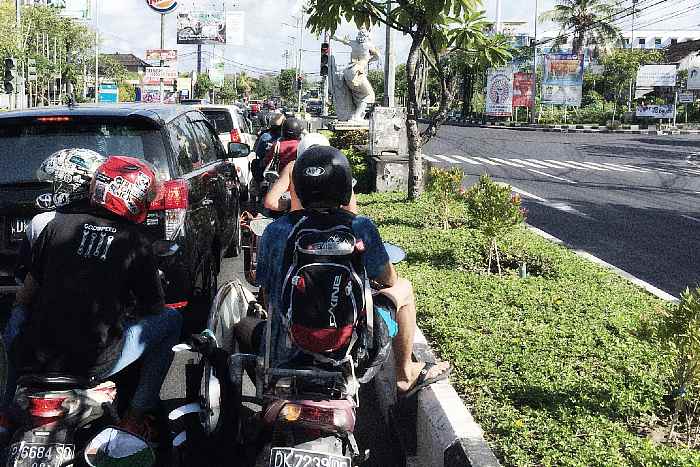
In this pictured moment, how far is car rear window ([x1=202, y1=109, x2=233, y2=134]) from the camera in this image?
1489cm

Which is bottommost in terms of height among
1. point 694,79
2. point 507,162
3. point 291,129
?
point 507,162

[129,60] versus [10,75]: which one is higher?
[129,60]

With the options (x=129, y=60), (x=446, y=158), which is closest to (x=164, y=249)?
(x=446, y=158)

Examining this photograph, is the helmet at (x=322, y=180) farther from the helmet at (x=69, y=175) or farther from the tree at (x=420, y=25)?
the tree at (x=420, y=25)

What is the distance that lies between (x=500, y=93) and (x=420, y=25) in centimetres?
5051

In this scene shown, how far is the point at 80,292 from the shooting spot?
3229mm

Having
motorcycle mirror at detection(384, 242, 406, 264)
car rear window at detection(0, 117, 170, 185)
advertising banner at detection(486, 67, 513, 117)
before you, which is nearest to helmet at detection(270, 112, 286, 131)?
car rear window at detection(0, 117, 170, 185)

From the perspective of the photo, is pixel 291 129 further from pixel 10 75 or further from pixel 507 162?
pixel 507 162

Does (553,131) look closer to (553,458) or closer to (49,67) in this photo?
(49,67)

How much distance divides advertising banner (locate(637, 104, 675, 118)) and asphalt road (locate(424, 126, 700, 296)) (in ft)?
61.5

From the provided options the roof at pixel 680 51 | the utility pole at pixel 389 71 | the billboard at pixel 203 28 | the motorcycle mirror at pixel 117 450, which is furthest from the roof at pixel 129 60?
the motorcycle mirror at pixel 117 450

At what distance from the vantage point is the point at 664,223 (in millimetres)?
12695

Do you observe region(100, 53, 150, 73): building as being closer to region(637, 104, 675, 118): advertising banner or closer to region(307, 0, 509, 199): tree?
region(637, 104, 675, 118): advertising banner

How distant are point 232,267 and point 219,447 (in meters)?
5.32
